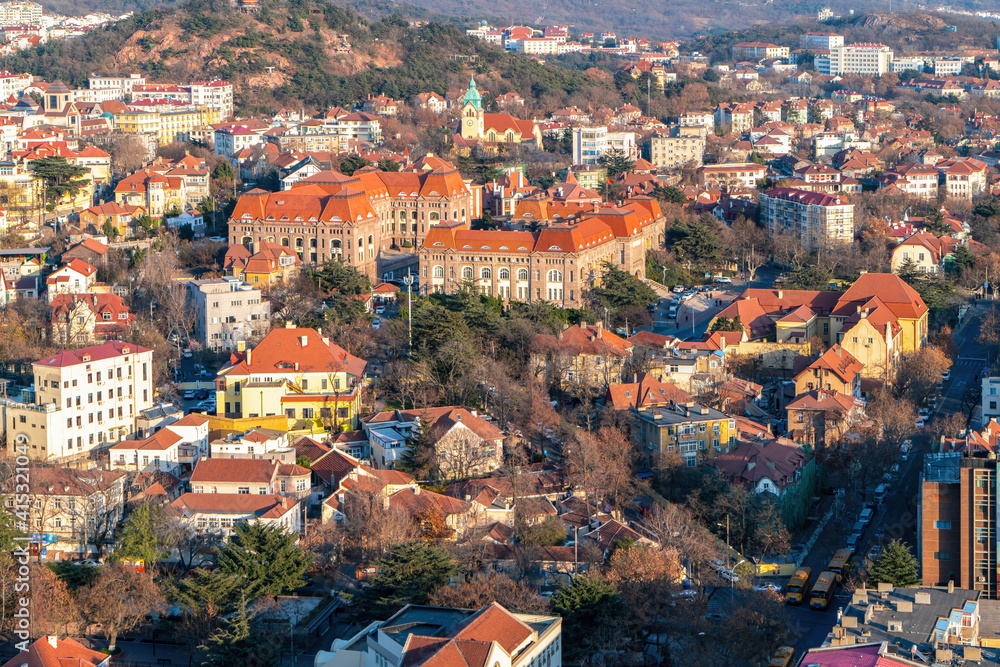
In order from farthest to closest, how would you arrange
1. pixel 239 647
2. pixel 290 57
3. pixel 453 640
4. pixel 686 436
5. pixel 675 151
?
pixel 290 57, pixel 675 151, pixel 686 436, pixel 239 647, pixel 453 640

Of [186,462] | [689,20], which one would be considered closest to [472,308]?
[186,462]

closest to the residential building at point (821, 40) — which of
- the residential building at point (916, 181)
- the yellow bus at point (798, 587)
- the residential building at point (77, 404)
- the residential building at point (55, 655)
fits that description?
the residential building at point (916, 181)

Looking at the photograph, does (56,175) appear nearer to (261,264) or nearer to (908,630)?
(261,264)

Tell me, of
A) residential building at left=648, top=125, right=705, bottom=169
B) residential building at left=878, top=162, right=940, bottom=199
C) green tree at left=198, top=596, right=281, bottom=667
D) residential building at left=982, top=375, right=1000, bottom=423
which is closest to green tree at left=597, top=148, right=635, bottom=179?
residential building at left=648, top=125, right=705, bottom=169

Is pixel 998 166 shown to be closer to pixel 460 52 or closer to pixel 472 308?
pixel 460 52

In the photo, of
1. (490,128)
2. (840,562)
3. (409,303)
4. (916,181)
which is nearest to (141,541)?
(840,562)

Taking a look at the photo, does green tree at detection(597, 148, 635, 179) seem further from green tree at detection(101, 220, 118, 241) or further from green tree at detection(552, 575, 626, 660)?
green tree at detection(552, 575, 626, 660)

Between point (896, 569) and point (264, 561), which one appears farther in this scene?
point (264, 561)
